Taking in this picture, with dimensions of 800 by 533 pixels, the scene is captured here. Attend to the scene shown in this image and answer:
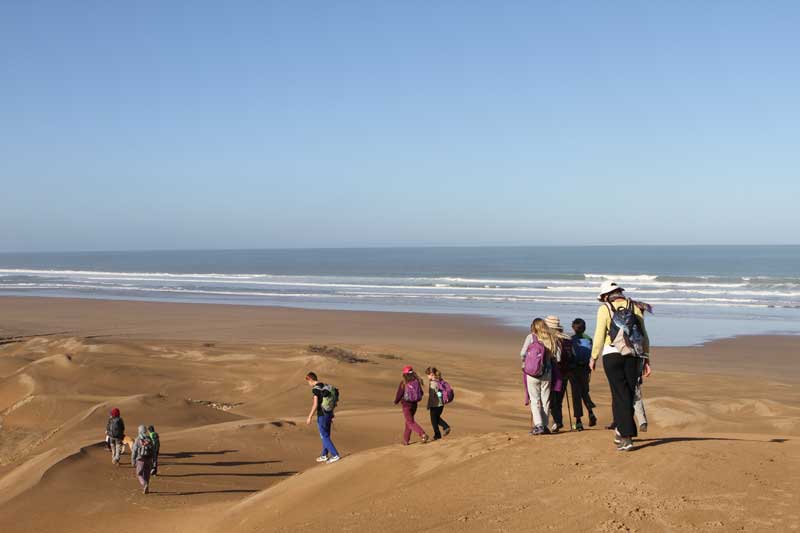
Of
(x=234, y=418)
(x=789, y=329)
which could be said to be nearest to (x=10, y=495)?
(x=234, y=418)

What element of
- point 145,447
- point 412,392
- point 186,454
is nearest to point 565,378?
point 412,392

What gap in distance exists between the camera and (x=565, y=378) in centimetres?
953

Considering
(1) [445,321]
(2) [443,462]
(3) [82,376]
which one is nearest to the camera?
(2) [443,462]

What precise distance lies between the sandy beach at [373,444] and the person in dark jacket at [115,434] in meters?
0.21

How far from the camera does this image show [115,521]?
9125mm

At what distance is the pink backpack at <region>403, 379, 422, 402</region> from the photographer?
35.3ft

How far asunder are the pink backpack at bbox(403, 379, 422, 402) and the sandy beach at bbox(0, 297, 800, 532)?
93cm

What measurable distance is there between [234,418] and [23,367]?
325 inches

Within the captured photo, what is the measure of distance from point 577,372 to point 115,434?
7032mm

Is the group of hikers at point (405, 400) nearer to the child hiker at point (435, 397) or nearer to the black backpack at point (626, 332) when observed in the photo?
the child hiker at point (435, 397)

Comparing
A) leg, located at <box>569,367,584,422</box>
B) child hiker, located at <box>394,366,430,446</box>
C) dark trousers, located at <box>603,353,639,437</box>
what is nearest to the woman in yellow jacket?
dark trousers, located at <box>603,353,639,437</box>

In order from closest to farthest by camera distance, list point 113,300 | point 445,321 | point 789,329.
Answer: point 789,329, point 445,321, point 113,300

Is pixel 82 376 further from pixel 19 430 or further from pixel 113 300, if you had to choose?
pixel 113 300

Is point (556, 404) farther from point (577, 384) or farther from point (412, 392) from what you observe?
point (412, 392)
